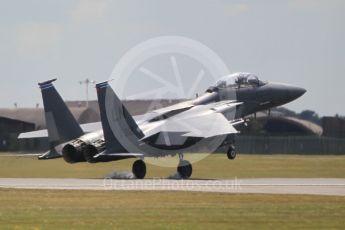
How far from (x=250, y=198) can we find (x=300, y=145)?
50543 mm

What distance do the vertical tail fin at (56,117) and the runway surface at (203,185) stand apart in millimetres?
2231

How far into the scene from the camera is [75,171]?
184 ft

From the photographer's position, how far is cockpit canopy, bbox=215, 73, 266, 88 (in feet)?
176

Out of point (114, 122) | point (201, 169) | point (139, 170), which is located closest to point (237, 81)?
point (201, 169)

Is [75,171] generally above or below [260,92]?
below

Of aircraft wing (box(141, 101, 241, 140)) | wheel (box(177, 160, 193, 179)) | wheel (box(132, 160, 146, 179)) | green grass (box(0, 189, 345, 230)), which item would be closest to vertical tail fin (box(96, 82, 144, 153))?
aircraft wing (box(141, 101, 241, 140))

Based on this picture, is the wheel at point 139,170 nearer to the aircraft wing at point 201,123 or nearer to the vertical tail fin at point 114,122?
the aircraft wing at point 201,123

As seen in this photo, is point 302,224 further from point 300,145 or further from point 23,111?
point 23,111

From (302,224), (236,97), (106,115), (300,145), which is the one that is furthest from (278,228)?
(300,145)

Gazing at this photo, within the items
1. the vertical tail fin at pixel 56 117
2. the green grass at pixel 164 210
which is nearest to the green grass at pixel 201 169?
the vertical tail fin at pixel 56 117

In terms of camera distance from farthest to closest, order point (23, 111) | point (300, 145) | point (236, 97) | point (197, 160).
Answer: point (23, 111) → point (300, 145) → point (197, 160) → point (236, 97)

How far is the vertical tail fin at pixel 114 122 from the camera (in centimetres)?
4562

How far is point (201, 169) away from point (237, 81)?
611cm

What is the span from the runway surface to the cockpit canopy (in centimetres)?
606
